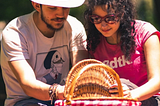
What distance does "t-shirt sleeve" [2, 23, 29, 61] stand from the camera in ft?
9.99

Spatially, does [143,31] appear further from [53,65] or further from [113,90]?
[53,65]

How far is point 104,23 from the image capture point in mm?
2979

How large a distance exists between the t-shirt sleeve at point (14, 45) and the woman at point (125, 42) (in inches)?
27.7

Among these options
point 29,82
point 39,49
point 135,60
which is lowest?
point 29,82

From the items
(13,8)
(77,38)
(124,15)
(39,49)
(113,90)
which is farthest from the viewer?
(13,8)

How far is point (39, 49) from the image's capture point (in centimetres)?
326

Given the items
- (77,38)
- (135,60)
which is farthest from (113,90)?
(77,38)

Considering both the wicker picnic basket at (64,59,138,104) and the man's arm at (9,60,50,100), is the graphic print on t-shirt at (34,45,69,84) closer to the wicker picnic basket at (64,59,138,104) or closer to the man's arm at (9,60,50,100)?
the man's arm at (9,60,50,100)

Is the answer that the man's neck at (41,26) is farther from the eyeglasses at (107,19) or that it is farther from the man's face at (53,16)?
the eyeglasses at (107,19)

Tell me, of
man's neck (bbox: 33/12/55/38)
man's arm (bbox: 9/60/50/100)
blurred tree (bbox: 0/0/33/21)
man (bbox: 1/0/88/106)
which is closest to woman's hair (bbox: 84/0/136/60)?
man (bbox: 1/0/88/106)

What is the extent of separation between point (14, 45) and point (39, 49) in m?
0.29

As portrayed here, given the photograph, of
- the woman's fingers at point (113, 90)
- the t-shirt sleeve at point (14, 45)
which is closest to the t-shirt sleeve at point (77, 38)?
the t-shirt sleeve at point (14, 45)

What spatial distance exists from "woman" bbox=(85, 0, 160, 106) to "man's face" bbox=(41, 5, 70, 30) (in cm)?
26

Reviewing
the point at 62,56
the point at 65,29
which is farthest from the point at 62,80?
the point at 65,29
